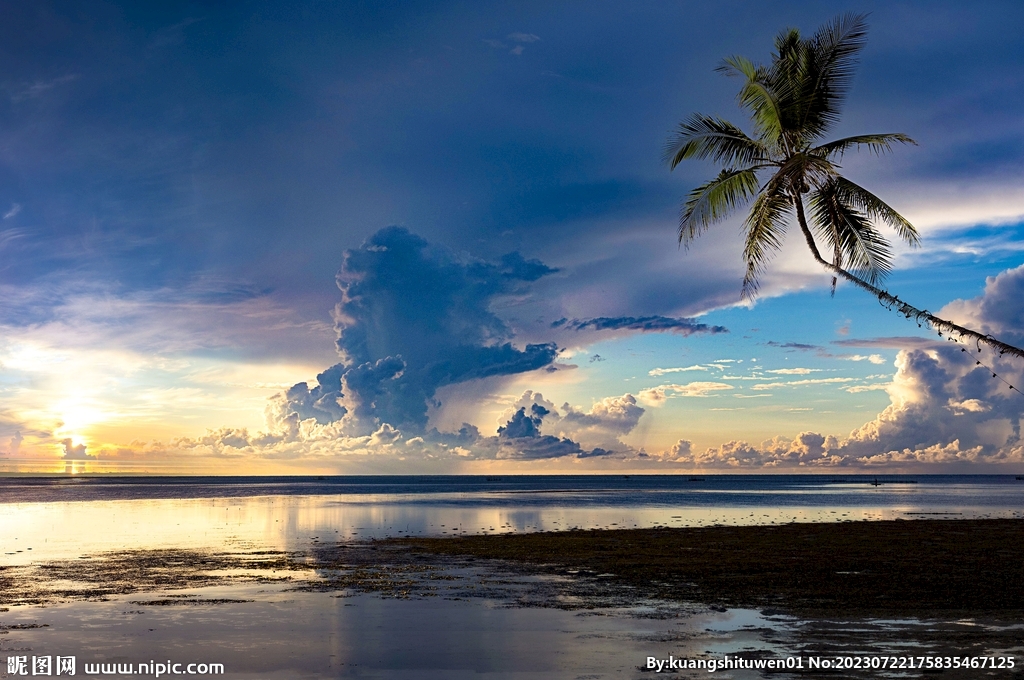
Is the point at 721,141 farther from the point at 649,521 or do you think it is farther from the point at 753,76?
the point at 649,521

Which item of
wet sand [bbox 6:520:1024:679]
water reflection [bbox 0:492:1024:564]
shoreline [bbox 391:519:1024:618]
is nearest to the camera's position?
wet sand [bbox 6:520:1024:679]

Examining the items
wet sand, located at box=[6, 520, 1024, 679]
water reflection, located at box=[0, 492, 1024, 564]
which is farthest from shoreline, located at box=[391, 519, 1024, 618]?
water reflection, located at box=[0, 492, 1024, 564]

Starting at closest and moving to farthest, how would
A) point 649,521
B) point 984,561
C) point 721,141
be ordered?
point 721,141
point 984,561
point 649,521

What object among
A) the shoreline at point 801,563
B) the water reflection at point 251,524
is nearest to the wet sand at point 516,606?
the shoreline at point 801,563

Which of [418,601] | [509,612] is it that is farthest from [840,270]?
[418,601]

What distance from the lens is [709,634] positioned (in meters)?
18.0

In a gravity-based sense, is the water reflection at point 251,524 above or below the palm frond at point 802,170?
below

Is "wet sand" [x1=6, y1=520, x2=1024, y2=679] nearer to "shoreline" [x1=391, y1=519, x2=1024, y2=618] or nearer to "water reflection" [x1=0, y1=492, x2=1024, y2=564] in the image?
"shoreline" [x1=391, y1=519, x2=1024, y2=618]

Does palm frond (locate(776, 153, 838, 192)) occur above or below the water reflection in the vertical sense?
above

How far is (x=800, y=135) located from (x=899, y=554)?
1817cm

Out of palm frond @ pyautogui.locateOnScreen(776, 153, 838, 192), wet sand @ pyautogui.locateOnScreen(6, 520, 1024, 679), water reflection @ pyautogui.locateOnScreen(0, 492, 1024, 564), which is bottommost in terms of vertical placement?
water reflection @ pyautogui.locateOnScreen(0, 492, 1024, 564)

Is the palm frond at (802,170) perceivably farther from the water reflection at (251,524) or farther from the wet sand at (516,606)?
the water reflection at (251,524)

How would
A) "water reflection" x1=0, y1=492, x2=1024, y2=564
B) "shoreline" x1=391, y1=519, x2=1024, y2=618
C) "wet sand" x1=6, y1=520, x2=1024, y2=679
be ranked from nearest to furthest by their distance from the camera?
1. "wet sand" x1=6, y1=520, x2=1024, y2=679
2. "shoreline" x1=391, y1=519, x2=1024, y2=618
3. "water reflection" x1=0, y1=492, x2=1024, y2=564

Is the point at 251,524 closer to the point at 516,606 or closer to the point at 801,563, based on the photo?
the point at 516,606
